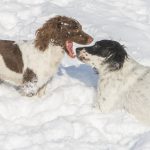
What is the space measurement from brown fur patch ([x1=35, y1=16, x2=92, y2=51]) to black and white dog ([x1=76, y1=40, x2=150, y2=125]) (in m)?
0.25

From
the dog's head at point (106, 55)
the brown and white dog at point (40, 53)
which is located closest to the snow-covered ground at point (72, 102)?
the brown and white dog at point (40, 53)

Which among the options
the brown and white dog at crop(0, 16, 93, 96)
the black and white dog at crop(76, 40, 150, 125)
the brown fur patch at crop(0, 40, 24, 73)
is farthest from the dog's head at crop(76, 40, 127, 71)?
the brown fur patch at crop(0, 40, 24, 73)

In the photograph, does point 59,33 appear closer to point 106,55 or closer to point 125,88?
point 106,55

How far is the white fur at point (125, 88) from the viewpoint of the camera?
6.66 metres

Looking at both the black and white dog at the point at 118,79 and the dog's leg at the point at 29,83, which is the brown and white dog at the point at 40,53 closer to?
the dog's leg at the point at 29,83

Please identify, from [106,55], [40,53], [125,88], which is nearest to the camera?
[125,88]

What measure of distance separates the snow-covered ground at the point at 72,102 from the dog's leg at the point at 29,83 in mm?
88

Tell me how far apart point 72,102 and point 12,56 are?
95cm

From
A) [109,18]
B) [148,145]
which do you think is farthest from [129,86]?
[109,18]

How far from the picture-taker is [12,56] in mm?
7160

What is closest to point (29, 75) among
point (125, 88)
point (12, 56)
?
point (12, 56)

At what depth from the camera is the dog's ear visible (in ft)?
22.7

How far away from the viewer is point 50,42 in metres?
7.06

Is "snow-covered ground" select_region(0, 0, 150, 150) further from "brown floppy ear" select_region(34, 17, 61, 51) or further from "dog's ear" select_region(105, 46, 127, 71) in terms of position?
"brown floppy ear" select_region(34, 17, 61, 51)
